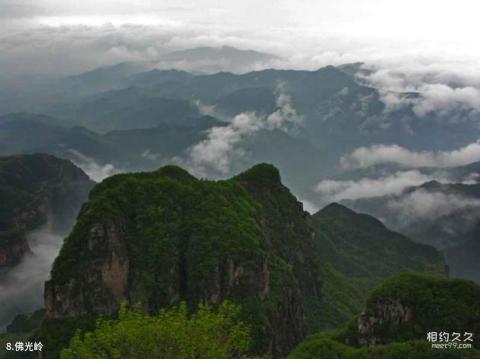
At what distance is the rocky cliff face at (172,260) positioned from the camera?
8738 cm

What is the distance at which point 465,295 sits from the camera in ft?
228

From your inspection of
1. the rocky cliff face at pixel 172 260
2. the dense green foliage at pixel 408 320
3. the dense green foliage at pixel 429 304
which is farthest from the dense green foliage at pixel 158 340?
the rocky cliff face at pixel 172 260

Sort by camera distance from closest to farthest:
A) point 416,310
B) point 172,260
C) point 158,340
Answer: point 158,340
point 416,310
point 172,260

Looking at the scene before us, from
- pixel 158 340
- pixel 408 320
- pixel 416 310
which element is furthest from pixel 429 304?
pixel 158 340

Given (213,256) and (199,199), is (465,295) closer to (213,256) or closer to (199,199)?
(213,256)

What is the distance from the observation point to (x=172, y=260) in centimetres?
9562

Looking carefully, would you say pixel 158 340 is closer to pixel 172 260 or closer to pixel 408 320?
pixel 408 320

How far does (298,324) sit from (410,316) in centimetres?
4621

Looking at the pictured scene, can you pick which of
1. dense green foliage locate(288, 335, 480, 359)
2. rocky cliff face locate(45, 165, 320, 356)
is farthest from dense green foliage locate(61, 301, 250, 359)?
rocky cliff face locate(45, 165, 320, 356)

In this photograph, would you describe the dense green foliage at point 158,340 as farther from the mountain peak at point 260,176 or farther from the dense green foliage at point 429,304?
the mountain peak at point 260,176

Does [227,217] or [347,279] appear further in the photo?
[347,279]

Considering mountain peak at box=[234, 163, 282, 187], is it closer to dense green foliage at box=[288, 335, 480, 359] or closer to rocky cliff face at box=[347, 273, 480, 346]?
rocky cliff face at box=[347, 273, 480, 346]

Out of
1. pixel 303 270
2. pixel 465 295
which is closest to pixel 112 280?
pixel 465 295

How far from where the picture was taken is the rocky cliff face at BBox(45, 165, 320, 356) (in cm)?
8738
